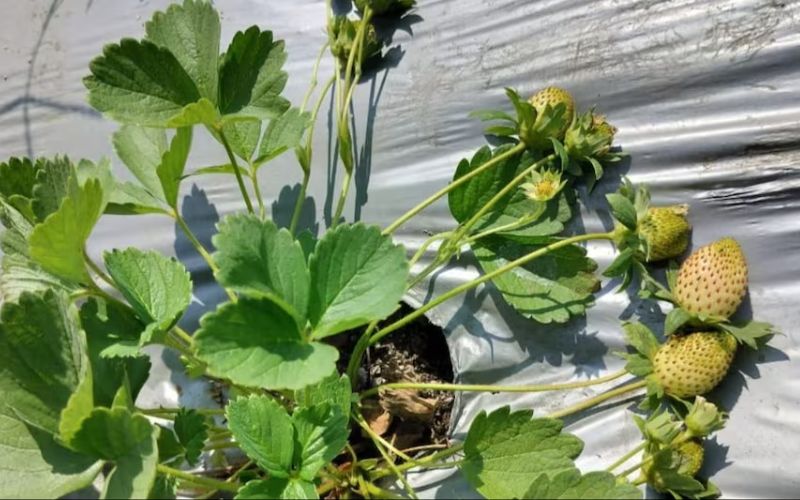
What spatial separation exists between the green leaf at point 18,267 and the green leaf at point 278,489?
326 millimetres

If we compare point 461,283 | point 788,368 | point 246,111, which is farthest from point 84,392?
point 788,368

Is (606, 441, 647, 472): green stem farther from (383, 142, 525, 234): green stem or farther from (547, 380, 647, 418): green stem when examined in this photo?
(383, 142, 525, 234): green stem

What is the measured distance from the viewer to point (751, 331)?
30.0 inches

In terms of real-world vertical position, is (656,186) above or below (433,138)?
below

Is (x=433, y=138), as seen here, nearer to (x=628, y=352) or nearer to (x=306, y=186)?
(x=306, y=186)

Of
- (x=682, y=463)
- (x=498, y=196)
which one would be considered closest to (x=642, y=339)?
(x=682, y=463)

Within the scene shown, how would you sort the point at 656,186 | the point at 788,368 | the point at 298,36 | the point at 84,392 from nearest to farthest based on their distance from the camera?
the point at 84,392 < the point at 788,368 < the point at 656,186 < the point at 298,36

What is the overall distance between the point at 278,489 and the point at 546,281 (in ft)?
1.39

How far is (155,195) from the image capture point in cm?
89

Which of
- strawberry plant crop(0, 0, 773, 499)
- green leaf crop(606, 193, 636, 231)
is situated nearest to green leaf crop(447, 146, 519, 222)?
strawberry plant crop(0, 0, 773, 499)

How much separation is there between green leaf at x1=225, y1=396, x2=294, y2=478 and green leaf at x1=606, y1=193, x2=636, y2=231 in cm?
46

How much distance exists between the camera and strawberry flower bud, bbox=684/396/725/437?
0.72m

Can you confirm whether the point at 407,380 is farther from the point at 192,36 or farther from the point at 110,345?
the point at 192,36

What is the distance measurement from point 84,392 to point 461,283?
50cm
